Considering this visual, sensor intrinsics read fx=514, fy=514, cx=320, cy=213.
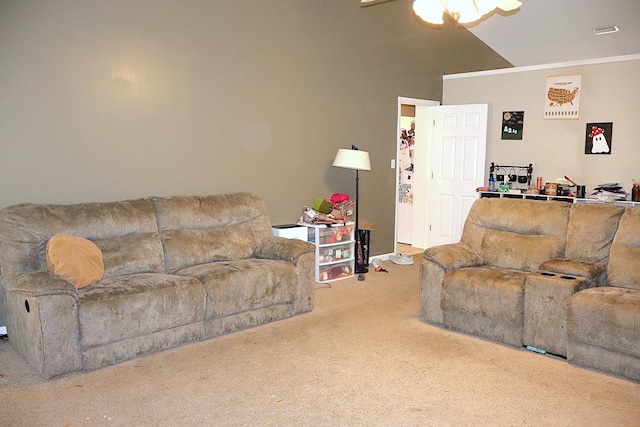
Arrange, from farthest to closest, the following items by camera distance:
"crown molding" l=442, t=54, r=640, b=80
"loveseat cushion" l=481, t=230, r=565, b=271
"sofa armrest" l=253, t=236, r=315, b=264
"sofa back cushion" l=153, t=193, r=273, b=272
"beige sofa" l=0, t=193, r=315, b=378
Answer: "crown molding" l=442, t=54, r=640, b=80
"sofa armrest" l=253, t=236, r=315, b=264
"sofa back cushion" l=153, t=193, r=273, b=272
"loveseat cushion" l=481, t=230, r=565, b=271
"beige sofa" l=0, t=193, r=315, b=378

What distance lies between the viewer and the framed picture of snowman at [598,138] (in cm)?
608

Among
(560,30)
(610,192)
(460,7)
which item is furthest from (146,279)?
(560,30)

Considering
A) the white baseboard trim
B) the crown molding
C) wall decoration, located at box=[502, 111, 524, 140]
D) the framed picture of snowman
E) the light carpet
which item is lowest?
the light carpet

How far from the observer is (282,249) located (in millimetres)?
4516

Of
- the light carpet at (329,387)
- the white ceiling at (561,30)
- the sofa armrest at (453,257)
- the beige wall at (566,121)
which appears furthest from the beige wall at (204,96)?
the sofa armrest at (453,257)

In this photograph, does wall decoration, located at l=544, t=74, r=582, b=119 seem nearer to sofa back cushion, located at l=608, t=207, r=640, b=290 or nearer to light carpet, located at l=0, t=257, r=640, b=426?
sofa back cushion, located at l=608, t=207, r=640, b=290

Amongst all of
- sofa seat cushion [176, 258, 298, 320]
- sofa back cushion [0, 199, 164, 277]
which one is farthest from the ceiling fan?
sofa back cushion [0, 199, 164, 277]

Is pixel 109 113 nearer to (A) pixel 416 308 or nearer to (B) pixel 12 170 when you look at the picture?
(B) pixel 12 170

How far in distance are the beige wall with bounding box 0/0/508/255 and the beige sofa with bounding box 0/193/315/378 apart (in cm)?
40

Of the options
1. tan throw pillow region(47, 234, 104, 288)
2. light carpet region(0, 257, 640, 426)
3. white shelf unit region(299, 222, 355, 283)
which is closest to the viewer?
light carpet region(0, 257, 640, 426)

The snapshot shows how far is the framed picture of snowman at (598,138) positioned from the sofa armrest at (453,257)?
2.87 metres

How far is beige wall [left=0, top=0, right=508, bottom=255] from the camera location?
12.9ft

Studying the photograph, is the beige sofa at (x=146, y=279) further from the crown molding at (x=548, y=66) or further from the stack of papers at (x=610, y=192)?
the crown molding at (x=548, y=66)

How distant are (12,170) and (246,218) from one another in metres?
1.91
